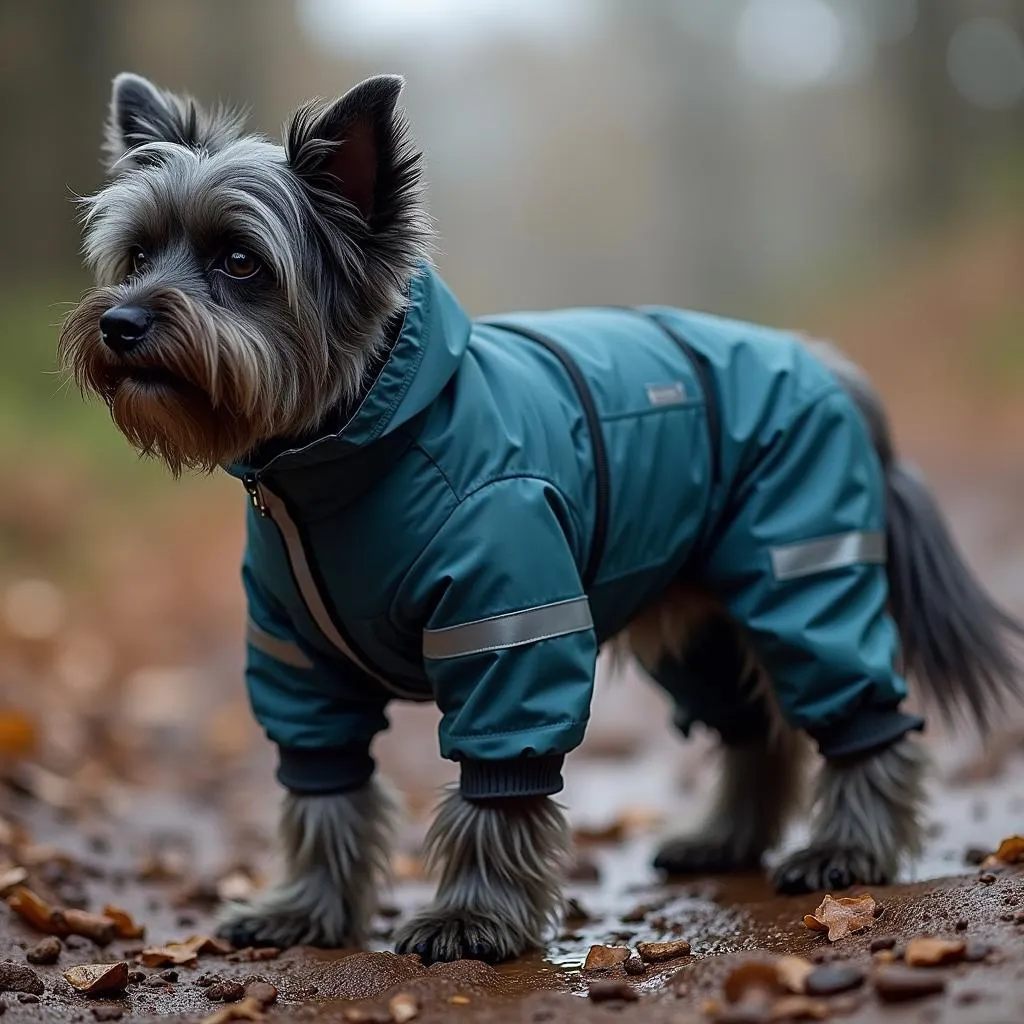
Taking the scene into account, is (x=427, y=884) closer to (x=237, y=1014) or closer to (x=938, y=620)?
(x=938, y=620)

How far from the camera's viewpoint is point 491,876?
3771mm

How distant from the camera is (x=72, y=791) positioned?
6.02 meters

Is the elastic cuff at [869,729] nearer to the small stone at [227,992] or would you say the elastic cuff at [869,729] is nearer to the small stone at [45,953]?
the small stone at [227,992]

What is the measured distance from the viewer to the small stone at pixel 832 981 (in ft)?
8.73

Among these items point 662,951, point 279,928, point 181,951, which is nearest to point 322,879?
point 279,928

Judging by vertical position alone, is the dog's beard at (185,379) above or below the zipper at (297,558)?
above

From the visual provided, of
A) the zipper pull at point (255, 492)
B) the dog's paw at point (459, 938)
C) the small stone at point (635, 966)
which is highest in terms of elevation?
the zipper pull at point (255, 492)

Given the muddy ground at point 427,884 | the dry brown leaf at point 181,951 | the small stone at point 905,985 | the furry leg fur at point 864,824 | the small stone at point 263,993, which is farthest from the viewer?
the furry leg fur at point 864,824

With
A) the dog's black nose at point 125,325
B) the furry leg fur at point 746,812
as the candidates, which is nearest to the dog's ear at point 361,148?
the dog's black nose at point 125,325

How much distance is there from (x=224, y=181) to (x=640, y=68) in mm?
13146

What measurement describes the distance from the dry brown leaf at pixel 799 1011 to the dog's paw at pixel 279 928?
71.4 inches

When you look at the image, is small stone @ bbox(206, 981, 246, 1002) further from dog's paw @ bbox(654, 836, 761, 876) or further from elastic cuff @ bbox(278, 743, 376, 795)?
dog's paw @ bbox(654, 836, 761, 876)

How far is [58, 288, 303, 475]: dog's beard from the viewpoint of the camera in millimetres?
3389

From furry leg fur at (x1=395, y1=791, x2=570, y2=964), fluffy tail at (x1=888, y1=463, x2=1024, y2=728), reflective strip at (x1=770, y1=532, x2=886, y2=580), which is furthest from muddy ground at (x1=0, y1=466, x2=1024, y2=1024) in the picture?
reflective strip at (x1=770, y1=532, x2=886, y2=580)
